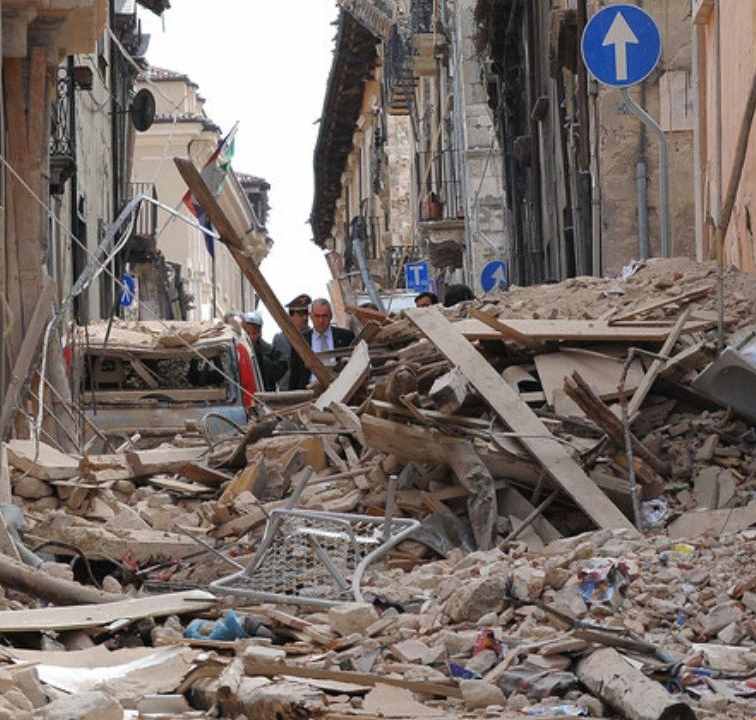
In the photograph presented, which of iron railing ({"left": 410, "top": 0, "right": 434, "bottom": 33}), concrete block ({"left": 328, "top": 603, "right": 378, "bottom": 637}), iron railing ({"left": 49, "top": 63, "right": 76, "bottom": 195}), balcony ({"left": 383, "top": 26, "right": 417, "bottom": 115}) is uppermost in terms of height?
Result: iron railing ({"left": 410, "top": 0, "right": 434, "bottom": 33})

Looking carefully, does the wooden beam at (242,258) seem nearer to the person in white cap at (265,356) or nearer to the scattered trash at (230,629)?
the scattered trash at (230,629)

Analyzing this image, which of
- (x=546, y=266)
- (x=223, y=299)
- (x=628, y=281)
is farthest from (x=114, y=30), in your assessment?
(x=223, y=299)

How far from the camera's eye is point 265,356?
20641 millimetres

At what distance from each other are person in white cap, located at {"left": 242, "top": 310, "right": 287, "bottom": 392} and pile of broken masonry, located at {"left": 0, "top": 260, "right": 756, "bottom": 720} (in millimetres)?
3343

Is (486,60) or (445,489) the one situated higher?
(486,60)

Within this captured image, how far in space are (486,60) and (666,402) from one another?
26.9 metres

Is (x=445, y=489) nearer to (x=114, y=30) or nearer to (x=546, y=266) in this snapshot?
(x=546, y=266)

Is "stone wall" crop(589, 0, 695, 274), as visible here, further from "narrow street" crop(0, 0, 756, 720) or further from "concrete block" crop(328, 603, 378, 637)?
"concrete block" crop(328, 603, 378, 637)

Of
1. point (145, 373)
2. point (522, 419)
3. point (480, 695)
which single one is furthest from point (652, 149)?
point (480, 695)

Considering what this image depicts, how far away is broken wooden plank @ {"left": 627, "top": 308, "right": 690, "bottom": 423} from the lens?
483 inches

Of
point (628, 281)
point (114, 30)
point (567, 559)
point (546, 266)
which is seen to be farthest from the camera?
point (114, 30)

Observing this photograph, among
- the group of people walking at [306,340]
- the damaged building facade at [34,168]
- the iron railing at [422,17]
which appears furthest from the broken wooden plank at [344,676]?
the iron railing at [422,17]

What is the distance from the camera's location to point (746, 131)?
40.0 ft

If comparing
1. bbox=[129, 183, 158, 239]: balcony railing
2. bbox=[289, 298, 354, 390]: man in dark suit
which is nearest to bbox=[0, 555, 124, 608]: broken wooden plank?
bbox=[289, 298, 354, 390]: man in dark suit
